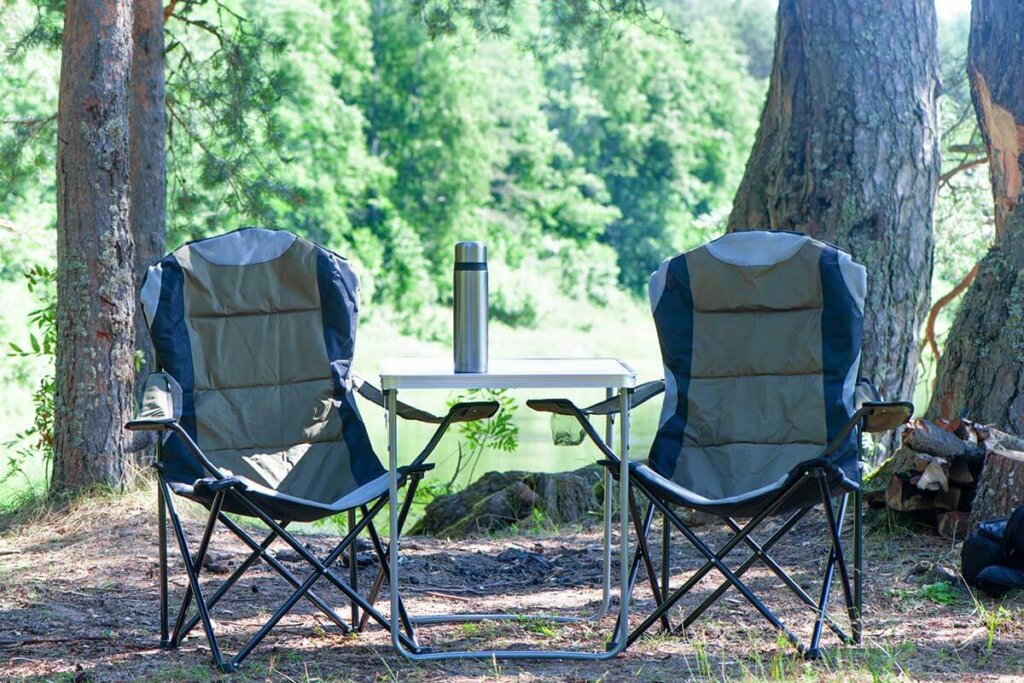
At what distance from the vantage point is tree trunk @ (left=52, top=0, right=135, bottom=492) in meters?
3.84

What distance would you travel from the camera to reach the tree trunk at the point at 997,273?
3527 mm

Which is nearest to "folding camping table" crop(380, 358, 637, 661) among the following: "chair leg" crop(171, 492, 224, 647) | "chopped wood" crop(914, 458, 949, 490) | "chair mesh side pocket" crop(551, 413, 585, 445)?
"chair mesh side pocket" crop(551, 413, 585, 445)

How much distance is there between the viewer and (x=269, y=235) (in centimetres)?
288

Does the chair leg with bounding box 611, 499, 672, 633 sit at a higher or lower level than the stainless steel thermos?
lower

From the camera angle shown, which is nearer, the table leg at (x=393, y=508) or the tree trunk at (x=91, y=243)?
the table leg at (x=393, y=508)

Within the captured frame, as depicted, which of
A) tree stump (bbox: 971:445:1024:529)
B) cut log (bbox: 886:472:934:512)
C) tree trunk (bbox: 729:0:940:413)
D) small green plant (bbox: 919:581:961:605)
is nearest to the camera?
small green plant (bbox: 919:581:961:605)

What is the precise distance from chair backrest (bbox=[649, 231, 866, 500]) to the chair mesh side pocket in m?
0.25

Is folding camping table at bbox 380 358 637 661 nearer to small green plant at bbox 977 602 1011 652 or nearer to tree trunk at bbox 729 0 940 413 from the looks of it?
small green plant at bbox 977 602 1011 652

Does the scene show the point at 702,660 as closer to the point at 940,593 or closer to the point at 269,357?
the point at 940,593

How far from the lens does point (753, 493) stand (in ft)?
7.88

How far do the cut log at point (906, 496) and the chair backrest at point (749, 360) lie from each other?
74cm

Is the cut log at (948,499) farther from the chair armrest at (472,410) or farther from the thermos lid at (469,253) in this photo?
the thermos lid at (469,253)

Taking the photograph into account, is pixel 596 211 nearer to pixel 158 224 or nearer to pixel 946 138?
pixel 946 138

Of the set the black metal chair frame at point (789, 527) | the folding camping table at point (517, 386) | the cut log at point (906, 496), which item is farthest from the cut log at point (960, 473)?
the folding camping table at point (517, 386)
